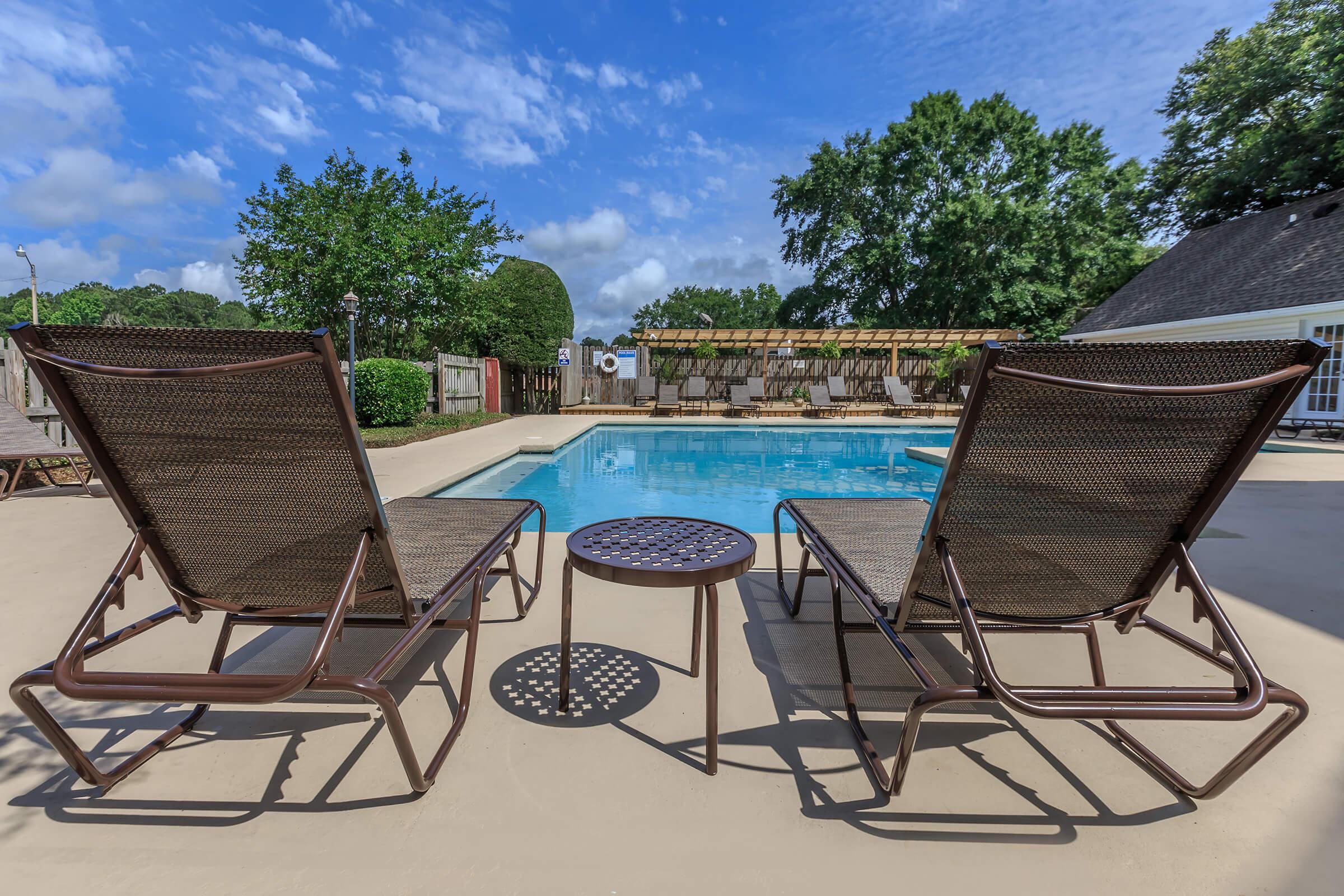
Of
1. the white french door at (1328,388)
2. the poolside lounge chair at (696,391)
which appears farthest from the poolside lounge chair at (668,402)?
the white french door at (1328,388)

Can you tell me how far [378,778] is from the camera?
1.42 metres

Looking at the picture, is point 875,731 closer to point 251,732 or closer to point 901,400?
point 251,732

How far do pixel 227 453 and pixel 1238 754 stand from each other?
2.55 m

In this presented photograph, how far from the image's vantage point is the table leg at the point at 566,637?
164 cm

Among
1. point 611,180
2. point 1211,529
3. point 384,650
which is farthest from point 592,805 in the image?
point 611,180

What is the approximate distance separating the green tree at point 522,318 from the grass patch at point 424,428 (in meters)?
2.55

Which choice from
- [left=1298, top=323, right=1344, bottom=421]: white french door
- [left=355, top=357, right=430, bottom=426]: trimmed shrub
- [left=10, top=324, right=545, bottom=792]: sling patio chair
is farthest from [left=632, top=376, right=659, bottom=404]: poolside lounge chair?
[left=10, top=324, right=545, bottom=792]: sling patio chair

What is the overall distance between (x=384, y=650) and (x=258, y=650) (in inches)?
18.8

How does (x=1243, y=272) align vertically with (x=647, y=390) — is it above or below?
above

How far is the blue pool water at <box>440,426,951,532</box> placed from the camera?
19.9 ft

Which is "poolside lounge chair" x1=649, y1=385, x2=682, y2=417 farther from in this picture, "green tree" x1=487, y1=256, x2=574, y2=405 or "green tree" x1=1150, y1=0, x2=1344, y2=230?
"green tree" x1=1150, y1=0, x2=1344, y2=230

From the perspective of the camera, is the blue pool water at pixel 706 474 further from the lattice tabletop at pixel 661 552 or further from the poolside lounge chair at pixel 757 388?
the poolside lounge chair at pixel 757 388

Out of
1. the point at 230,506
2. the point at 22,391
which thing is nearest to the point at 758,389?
the point at 22,391

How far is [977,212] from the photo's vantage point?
19781 millimetres
